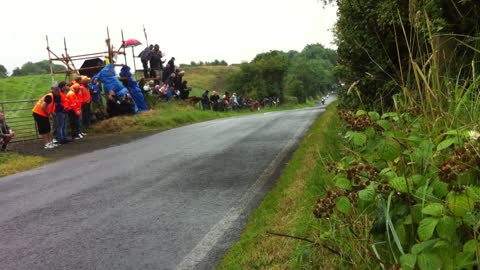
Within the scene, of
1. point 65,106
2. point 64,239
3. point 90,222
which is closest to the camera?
point 64,239

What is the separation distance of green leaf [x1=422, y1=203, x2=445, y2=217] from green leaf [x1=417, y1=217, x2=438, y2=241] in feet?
0.10

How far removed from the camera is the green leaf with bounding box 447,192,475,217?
87.1 inches

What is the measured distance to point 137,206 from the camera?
6.71m

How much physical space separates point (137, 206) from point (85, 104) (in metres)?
12.4

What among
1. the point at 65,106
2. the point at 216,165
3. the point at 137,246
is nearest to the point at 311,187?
the point at 137,246

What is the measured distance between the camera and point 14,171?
454 inches

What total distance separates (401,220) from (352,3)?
539cm

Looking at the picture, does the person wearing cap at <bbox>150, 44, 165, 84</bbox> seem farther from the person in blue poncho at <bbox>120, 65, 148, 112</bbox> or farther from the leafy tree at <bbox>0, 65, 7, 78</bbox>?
the leafy tree at <bbox>0, 65, 7, 78</bbox>

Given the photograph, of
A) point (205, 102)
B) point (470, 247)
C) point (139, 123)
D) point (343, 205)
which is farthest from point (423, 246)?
point (205, 102)

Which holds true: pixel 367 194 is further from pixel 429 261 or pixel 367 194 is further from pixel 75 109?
pixel 75 109

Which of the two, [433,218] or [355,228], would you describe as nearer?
[433,218]

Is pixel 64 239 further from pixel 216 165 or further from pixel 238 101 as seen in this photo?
pixel 238 101

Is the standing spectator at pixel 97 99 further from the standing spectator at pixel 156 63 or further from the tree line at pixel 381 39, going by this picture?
the tree line at pixel 381 39

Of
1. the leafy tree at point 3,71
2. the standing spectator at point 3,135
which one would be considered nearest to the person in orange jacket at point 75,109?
the standing spectator at point 3,135
